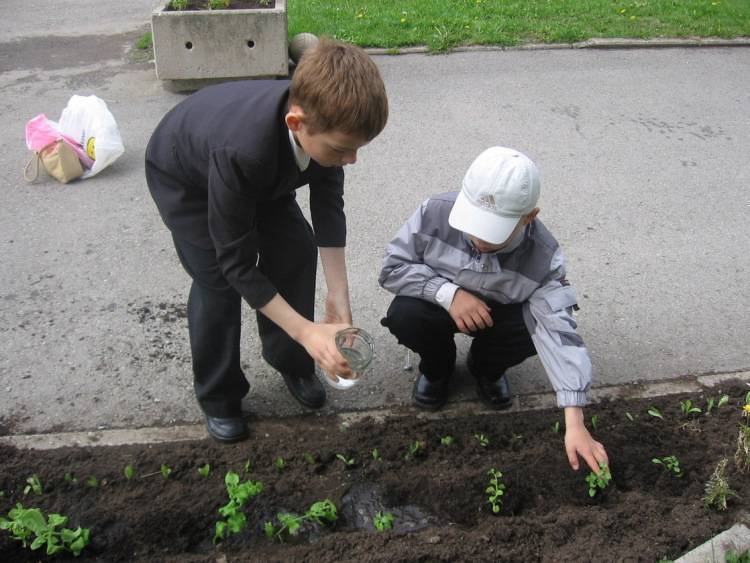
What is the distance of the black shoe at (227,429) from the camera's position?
2.87 m

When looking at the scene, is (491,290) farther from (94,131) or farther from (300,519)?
(94,131)

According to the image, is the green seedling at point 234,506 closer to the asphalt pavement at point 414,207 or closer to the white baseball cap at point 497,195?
the asphalt pavement at point 414,207

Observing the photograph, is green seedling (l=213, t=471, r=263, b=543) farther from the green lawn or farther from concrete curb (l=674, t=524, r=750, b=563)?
the green lawn

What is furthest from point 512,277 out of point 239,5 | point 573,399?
point 239,5

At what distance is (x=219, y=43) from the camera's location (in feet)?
19.1

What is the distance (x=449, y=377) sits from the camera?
3.13m

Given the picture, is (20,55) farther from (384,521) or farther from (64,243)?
(384,521)

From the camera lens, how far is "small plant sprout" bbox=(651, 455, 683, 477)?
8.71 ft

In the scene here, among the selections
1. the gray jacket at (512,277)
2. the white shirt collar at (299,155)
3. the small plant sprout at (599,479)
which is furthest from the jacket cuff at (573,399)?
the white shirt collar at (299,155)

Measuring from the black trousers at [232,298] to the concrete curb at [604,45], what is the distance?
4582 mm

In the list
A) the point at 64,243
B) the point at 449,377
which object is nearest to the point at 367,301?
the point at 449,377

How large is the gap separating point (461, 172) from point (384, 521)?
301cm

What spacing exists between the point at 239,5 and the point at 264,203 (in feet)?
13.4

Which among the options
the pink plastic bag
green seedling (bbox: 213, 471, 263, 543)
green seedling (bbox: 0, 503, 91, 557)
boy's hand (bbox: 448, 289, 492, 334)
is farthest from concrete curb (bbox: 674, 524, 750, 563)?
the pink plastic bag
